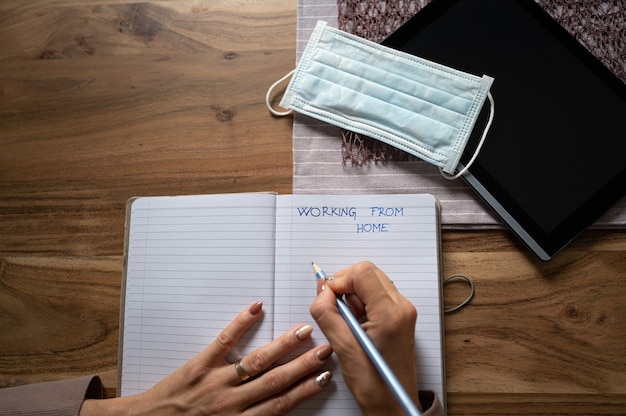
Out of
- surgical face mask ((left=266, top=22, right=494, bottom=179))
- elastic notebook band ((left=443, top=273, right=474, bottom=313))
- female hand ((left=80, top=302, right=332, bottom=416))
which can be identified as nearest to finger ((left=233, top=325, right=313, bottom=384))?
female hand ((left=80, top=302, right=332, bottom=416))

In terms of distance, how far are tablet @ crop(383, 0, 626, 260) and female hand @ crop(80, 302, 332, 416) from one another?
14.1 inches

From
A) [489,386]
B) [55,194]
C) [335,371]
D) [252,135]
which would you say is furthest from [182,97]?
[489,386]

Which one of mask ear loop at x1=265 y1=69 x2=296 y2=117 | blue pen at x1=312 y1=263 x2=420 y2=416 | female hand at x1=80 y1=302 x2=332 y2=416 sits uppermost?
mask ear loop at x1=265 y1=69 x2=296 y2=117

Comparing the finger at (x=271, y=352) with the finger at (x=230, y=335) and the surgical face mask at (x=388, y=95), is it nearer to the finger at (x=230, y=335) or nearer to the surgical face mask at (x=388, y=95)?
the finger at (x=230, y=335)

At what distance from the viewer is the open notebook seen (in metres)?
0.72

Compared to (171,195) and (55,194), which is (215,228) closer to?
(171,195)

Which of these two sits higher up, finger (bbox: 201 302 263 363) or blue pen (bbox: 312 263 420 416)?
blue pen (bbox: 312 263 420 416)

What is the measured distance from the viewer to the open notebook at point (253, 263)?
0.72m

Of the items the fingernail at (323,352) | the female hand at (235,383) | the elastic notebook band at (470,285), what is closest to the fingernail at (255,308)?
the female hand at (235,383)

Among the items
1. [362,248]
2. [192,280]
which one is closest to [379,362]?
[362,248]

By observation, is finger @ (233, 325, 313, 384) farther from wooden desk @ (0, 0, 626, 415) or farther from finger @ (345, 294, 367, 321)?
wooden desk @ (0, 0, 626, 415)

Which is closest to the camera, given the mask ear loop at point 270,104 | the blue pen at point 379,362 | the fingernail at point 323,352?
the blue pen at point 379,362

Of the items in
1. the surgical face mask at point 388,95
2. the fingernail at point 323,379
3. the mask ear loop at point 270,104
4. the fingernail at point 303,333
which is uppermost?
the surgical face mask at point 388,95

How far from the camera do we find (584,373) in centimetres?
70
